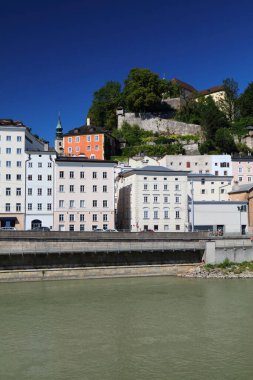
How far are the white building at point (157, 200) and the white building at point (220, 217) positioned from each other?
191 centimetres

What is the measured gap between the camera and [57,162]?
5266cm

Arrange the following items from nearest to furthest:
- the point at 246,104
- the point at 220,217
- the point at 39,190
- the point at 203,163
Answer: the point at 39,190 → the point at 220,217 → the point at 203,163 → the point at 246,104

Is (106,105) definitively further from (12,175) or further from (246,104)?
(12,175)

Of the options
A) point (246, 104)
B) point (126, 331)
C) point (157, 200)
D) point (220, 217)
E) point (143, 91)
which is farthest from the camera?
point (246, 104)

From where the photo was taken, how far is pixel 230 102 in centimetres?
9694

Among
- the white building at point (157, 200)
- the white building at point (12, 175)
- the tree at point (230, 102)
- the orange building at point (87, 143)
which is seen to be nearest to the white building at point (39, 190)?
the white building at point (12, 175)

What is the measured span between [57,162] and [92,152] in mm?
21601

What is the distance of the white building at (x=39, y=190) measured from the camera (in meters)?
52.3

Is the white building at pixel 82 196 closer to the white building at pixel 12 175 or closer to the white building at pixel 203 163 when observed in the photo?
the white building at pixel 12 175

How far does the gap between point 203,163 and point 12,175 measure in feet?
114

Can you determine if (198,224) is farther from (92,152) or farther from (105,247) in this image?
(92,152)

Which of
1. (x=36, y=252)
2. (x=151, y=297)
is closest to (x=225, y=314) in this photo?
(x=151, y=297)

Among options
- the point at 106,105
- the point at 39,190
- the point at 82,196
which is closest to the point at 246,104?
the point at 106,105

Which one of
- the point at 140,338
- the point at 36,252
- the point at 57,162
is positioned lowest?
the point at 140,338
